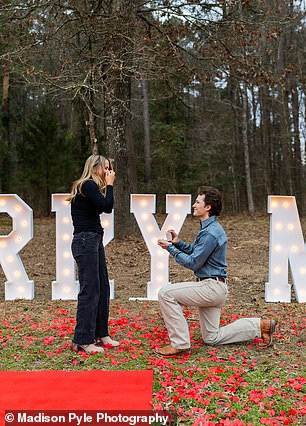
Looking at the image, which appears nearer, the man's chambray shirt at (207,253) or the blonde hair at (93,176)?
the man's chambray shirt at (207,253)

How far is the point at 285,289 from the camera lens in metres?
6.64

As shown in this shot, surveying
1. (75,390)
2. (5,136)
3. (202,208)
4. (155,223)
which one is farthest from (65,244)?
(5,136)

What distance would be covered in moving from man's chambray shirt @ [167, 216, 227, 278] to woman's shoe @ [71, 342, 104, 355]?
114 centimetres

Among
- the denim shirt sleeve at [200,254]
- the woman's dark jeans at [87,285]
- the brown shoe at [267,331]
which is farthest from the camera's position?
the brown shoe at [267,331]

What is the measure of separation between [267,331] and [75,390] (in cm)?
203

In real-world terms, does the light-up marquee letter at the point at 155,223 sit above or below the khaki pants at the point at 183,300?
above

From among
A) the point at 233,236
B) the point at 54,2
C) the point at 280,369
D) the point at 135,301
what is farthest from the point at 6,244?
the point at 233,236

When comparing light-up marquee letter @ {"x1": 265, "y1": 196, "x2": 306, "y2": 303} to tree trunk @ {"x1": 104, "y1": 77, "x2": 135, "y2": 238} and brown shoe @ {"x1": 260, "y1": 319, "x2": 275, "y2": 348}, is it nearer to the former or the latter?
brown shoe @ {"x1": 260, "y1": 319, "x2": 275, "y2": 348}

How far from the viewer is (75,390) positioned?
3730mm

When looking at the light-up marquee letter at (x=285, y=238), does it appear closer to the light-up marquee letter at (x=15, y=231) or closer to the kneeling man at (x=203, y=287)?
the kneeling man at (x=203, y=287)

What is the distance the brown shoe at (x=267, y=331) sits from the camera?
4.80 metres

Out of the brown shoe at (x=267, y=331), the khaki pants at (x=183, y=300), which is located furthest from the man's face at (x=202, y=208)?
the brown shoe at (x=267, y=331)

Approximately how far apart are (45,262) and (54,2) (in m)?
5.58

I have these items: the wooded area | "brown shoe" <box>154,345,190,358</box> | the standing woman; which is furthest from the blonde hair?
the wooded area
